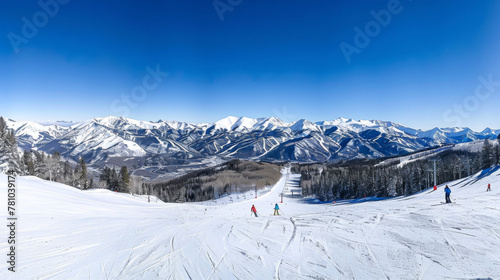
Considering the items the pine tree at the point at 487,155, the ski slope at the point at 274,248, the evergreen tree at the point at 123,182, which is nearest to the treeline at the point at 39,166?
the evergreen tree at the point at 123,182

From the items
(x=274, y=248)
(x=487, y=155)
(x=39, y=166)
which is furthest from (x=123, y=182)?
(x=487, y=155)

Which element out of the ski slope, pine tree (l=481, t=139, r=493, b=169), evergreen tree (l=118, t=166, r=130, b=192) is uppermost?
pine tree (l=481, t=139, r=493, b=169)

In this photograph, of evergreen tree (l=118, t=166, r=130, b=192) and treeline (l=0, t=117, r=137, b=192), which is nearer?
treeline (l=0, t=117, r=137, b=192)

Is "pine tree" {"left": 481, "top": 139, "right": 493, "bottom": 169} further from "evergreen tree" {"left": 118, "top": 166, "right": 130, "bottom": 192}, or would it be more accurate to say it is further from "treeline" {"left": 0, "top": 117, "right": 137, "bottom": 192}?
"treeline" {"left": 0, "top": 117, "right": 137, "bottom": 192}

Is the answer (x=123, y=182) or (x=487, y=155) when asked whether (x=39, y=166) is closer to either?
(x=123, y=182)

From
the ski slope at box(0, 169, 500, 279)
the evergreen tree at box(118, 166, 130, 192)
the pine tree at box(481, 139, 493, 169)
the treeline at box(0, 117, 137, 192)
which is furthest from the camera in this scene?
the evergreen tree at box(118, 166, 130, 192)

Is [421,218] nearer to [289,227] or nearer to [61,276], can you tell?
[289,227]

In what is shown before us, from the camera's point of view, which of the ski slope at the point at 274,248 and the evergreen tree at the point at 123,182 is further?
the evergreen tree at the point at 123,182

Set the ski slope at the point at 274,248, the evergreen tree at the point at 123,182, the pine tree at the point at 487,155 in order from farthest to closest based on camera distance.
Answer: the evergreen tree at the point at 123,182
the pine tree at the point at 487,155
the ski slope at the point at 274,248

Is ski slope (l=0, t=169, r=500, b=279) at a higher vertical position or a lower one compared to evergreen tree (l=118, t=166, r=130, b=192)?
higher

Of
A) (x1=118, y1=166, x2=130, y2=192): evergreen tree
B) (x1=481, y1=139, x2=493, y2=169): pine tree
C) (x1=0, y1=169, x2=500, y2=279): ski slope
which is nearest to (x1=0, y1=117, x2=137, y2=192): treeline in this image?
(x1=118, y1=166, x2=130, y2=192): evergreen tree

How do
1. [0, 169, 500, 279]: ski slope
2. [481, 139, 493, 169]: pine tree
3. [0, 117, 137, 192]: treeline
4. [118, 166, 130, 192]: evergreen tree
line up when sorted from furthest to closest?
[118, 166, 130, 192]: evergreen tree
[481, 139, 493, 169]: pine tree
[0, 117, 137, 192]: treeline
[0, 169, 500, 279]: ski slope

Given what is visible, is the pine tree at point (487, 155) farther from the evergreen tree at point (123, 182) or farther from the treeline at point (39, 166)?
the treeline at point (39, 166)

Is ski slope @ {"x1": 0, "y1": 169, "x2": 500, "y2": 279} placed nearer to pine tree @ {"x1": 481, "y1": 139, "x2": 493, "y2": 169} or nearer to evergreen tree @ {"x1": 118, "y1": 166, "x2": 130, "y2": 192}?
evergreen tree @ {"x1": 118, "y1": 166, "x2": 130, "y2": 192}
